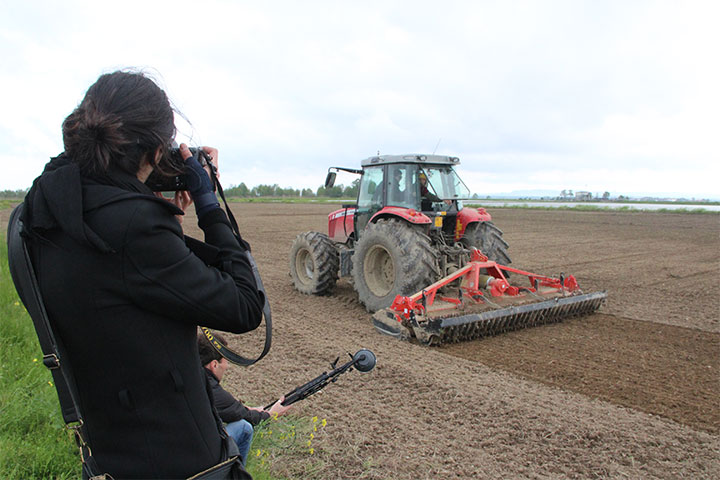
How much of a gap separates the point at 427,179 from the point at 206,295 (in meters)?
6.20

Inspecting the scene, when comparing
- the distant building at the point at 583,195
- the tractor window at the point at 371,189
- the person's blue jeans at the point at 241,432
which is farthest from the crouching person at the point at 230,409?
the distant building at the point at 583,195

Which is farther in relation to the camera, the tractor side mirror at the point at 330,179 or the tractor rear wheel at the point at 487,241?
the tractor side mirror at the point at 330,179

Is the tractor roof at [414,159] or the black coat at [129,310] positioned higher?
the tractor roof at [414,159]

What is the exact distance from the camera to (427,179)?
717cm

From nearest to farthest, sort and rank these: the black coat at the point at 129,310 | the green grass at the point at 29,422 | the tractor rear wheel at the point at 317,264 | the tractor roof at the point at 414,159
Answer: the black coat at the point at 129,310 < the green grass at the point at 29,422 < the tractor roof at the point at 414,159 < the tractor rear wheel at the point at 317,264

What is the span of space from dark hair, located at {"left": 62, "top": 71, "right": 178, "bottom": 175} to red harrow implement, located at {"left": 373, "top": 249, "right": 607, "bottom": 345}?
449cm

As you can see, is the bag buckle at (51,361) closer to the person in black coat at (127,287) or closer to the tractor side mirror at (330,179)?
the person in black coat at (127,287)

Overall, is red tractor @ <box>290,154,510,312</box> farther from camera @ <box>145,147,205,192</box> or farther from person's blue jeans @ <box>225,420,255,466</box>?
camera @ <box>145,147,205,192</box>

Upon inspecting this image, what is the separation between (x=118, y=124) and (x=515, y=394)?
390 centimetres

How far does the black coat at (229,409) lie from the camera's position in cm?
262

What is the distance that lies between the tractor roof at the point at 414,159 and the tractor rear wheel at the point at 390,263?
83 cm

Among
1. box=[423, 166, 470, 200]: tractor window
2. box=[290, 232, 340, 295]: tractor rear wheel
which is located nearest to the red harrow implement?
box=[423, 166, 470, 200]: tractor window

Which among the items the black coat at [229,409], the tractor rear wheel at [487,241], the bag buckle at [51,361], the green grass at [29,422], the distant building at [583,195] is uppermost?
the distant building at [583,195]

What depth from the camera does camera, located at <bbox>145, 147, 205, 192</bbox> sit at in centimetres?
135
